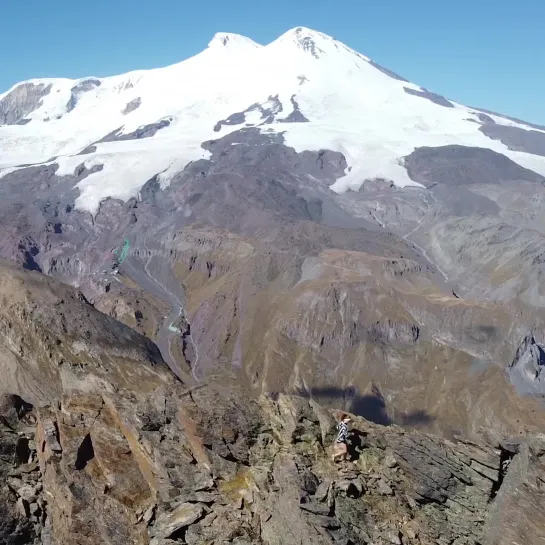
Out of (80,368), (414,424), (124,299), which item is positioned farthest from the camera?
(124,299)

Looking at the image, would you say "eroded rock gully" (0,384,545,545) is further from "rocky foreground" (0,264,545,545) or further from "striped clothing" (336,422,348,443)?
"striped clothing" (336,422,348,443)

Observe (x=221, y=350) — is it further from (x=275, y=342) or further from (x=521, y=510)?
(x=521, y=510)

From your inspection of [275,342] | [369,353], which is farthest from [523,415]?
[275,342]

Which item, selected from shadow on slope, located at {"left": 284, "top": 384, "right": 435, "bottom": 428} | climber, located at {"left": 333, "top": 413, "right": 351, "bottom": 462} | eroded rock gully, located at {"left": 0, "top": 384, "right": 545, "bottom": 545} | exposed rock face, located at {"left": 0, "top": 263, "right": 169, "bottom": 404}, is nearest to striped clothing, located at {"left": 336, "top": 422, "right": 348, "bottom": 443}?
climber, located at {"left": 333, "top": 413, "right": 351, "bottom": 462}

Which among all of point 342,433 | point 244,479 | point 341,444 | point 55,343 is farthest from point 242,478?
point 55,343

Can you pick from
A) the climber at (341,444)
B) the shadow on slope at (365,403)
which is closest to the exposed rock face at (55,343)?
the climber at (341,444)

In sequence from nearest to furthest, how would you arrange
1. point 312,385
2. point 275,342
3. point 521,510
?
point 521,510
point 312,385
point 275,342

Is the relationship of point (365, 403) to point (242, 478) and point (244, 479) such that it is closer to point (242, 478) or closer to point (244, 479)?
point (242, 478)

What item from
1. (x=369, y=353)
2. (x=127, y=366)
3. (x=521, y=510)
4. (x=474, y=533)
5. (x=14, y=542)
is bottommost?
(x=369, y=353)
